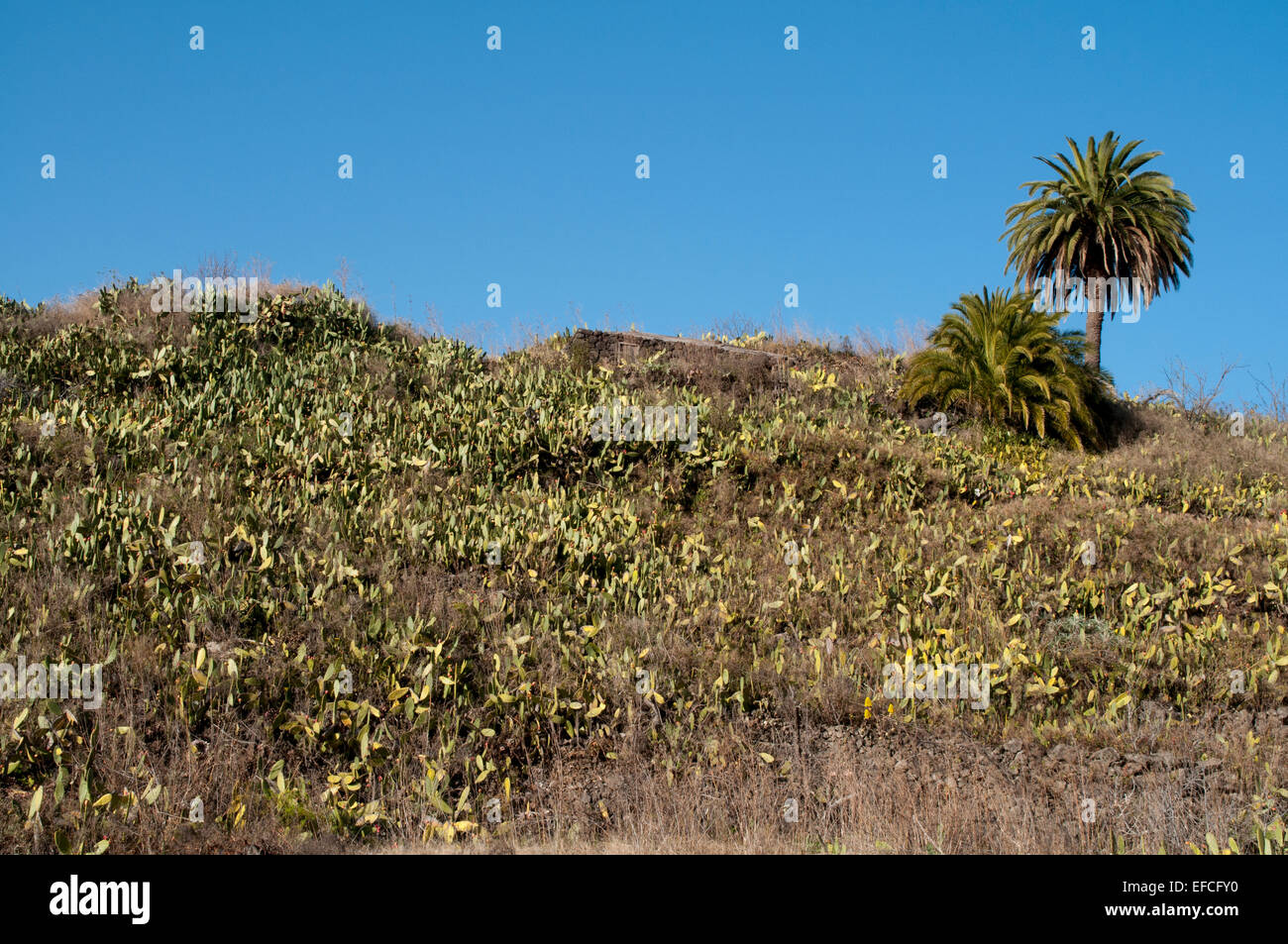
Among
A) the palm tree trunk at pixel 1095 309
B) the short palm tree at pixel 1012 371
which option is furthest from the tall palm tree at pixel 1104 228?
the short palm tree at pixel 1012 371

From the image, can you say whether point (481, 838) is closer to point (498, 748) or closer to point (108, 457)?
point (498, 748)

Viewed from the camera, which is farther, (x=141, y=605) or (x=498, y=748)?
(x=141, y=605)

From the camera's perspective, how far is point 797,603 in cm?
922

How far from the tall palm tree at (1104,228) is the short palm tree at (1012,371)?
823 cm

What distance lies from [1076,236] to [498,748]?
22428 mm

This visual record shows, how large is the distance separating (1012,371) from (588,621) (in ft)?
32.0

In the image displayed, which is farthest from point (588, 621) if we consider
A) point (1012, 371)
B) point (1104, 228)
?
point (1104, 228)

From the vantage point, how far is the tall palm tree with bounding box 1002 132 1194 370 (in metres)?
23.2

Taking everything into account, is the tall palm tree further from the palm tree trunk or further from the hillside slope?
the hillside slope

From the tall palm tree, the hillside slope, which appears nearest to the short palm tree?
the hillside slope

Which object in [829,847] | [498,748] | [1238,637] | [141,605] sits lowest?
[829,847]

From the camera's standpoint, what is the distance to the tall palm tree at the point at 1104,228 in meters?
23.2

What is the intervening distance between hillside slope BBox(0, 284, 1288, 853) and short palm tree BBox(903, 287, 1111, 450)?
0.86m

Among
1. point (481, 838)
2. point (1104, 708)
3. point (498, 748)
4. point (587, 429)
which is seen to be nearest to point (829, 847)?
point (481, 838)
